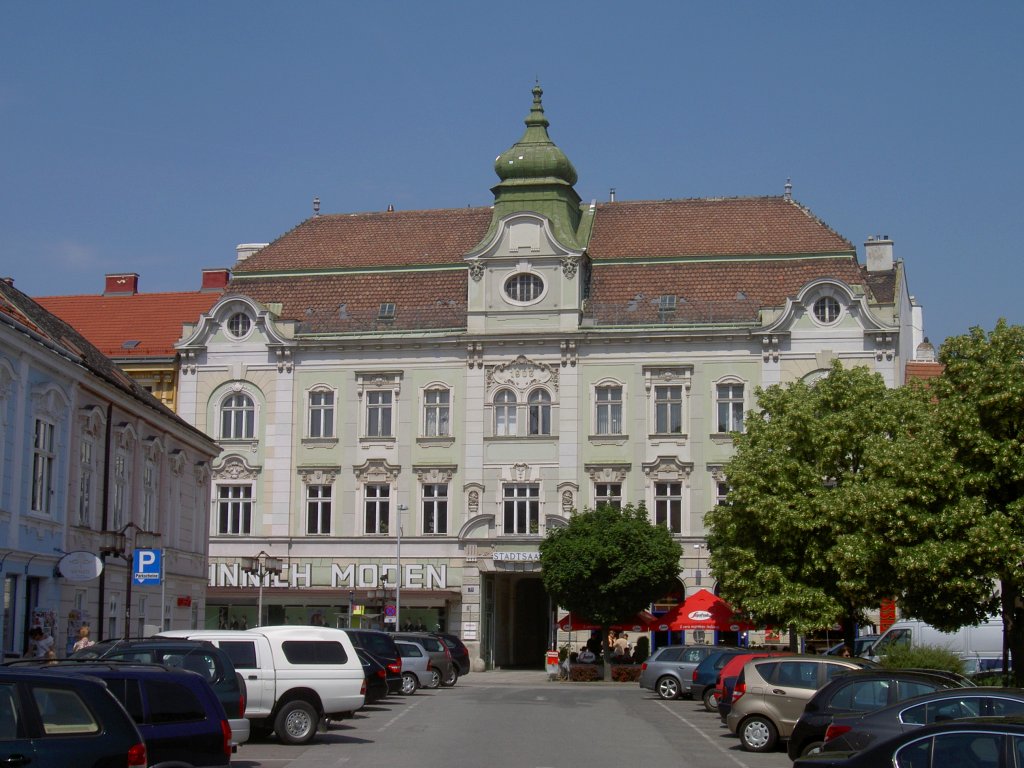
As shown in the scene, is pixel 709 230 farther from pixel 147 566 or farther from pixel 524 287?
pixel 147 566

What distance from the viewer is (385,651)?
38.3 meters

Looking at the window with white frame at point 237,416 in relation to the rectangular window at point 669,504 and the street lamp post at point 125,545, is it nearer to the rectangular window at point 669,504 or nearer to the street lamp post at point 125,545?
the rectangular window at point 669,504

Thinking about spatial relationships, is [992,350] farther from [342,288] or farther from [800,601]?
[342,288]

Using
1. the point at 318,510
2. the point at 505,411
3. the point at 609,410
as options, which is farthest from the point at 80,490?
the point at 609,410

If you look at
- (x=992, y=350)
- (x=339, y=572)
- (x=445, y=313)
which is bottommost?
(x=339, y=572)

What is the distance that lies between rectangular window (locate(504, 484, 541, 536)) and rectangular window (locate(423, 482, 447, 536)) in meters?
2.62

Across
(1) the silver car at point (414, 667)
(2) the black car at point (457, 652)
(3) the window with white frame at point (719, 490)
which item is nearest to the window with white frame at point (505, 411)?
(3) the window with white frame at point (719, 490)

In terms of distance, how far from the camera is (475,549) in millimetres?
60594

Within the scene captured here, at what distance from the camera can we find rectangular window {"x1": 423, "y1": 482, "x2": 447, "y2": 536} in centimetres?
6159

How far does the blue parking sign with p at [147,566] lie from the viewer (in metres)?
31.8

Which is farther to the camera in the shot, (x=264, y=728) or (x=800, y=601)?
(x=800, y=601)

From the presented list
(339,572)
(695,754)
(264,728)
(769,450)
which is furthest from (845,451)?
(339,572)

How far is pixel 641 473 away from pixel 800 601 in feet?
63.3

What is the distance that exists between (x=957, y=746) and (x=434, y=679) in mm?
33571
